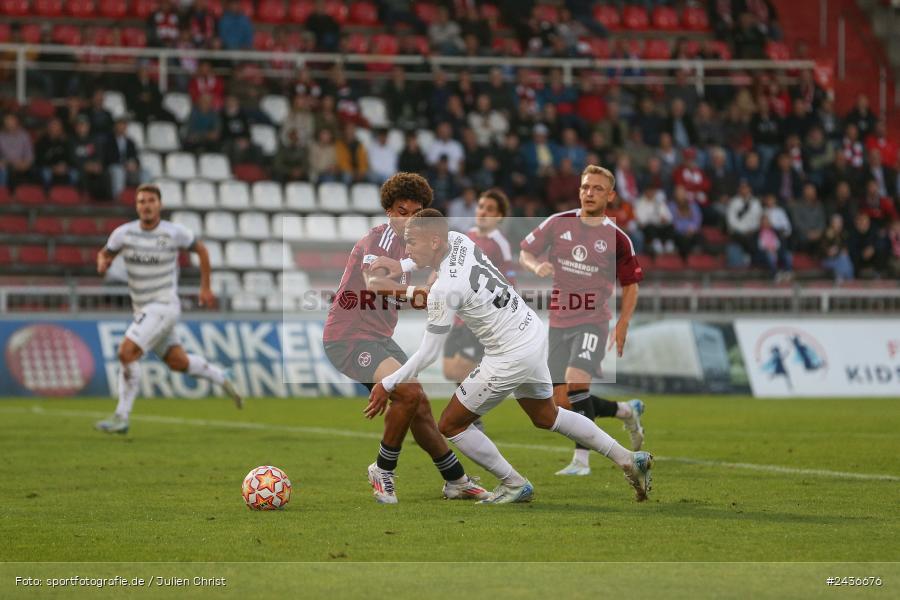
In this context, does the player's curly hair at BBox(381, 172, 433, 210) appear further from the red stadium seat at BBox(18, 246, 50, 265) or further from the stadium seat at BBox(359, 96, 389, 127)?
the stadium seat at BBox(359, 96, 389, 127)

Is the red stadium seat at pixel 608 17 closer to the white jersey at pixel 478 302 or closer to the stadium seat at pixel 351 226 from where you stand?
the stadium seat at pixel 351 226

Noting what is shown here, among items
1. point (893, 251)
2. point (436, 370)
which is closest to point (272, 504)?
point (436, 370)

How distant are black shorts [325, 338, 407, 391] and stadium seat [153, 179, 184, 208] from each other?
50.0 ft

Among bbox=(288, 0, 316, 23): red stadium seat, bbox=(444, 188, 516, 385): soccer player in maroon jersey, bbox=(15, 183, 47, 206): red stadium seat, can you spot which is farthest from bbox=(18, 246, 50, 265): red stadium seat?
bbox=(444, 188, 516, 385): soccer player in maroon jersey

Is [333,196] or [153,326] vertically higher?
[333,196]

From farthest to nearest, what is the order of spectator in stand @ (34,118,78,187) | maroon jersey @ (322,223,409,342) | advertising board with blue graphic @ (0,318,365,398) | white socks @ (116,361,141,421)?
spectator in stand @ (34,118,78,187) < advertising board with blue graphic @ (0,318,365,398) < white socks @ (116,361,141,421) < maroon jersey @ (322,223,409,342)

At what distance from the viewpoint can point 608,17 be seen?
3222 cm

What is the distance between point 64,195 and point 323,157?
4.56 meters

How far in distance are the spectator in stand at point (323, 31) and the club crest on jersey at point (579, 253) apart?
17.6 metres

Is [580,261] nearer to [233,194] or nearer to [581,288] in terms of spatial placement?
[581,288]

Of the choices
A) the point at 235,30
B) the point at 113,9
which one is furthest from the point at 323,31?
the point at 113,9

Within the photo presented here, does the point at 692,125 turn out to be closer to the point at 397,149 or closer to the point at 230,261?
the point at 397,149

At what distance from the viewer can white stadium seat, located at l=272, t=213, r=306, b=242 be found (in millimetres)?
24500

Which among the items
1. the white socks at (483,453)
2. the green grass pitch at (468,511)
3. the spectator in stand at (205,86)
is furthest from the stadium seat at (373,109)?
the white socks at (483,453)
